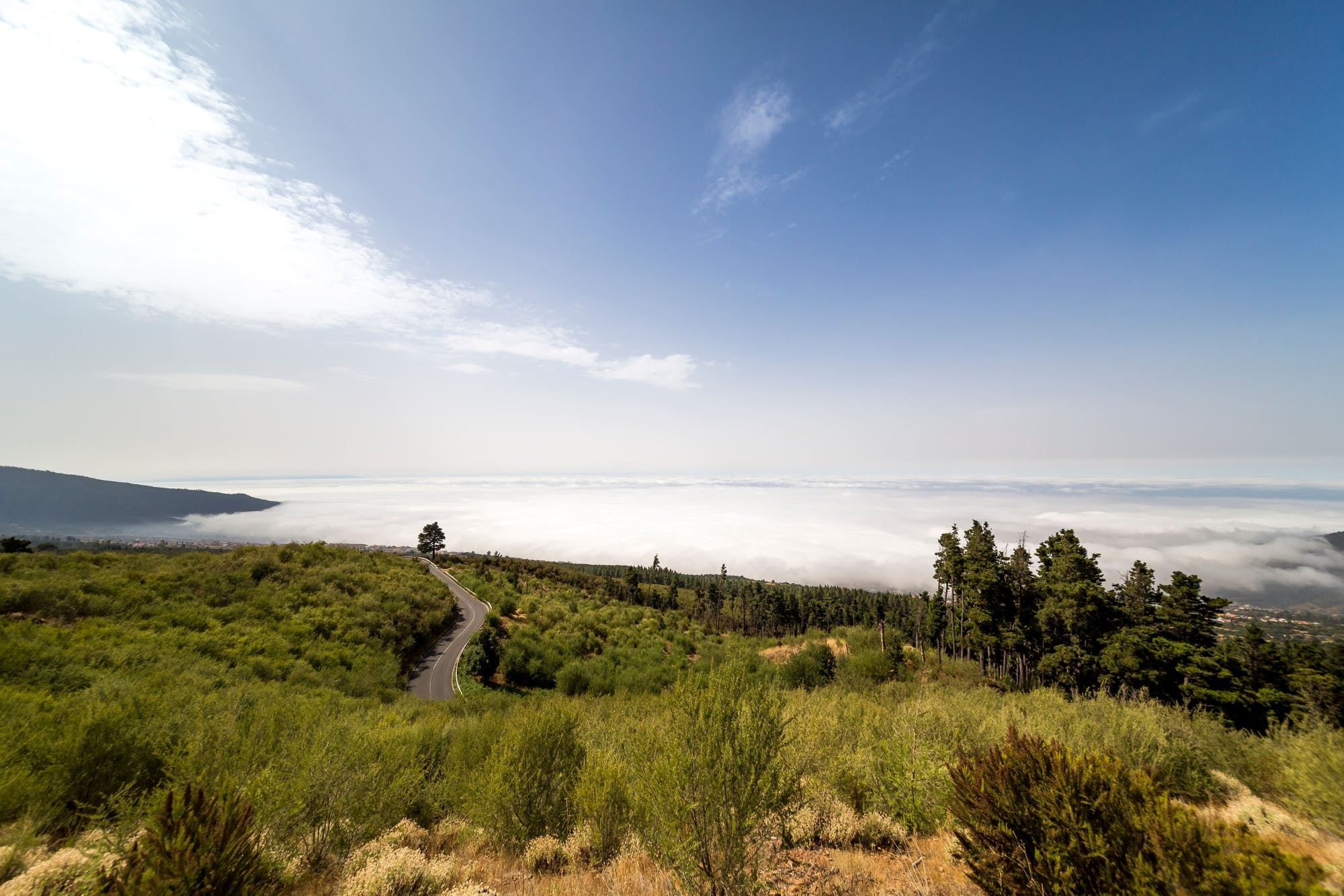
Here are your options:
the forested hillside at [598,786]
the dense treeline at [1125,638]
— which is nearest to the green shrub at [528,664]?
the forested hillside at [598,786]

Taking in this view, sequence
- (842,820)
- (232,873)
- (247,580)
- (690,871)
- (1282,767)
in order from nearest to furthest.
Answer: (232,873) → (690,871) → (842,820) → (1282,767) → (247,580)

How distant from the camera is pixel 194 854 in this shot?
17.3 ft

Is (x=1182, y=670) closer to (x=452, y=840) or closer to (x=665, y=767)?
(x=665, y=767)

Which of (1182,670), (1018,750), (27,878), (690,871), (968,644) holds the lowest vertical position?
(968,644)

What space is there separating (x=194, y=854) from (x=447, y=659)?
3474 cm

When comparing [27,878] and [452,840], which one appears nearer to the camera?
[27,878]

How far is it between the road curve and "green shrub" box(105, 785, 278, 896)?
2745 cm

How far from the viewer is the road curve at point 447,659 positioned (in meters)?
30.7

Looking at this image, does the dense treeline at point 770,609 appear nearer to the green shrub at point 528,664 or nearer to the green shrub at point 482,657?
the green shrub at point 528,664

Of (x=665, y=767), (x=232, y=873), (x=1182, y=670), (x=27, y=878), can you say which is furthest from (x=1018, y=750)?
(x=1182, y=670)

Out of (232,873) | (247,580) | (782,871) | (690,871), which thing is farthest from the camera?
(247,580)

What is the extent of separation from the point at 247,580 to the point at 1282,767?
50.3 m

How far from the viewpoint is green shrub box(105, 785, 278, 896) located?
4.98 meters

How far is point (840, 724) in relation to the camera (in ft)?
51.2
